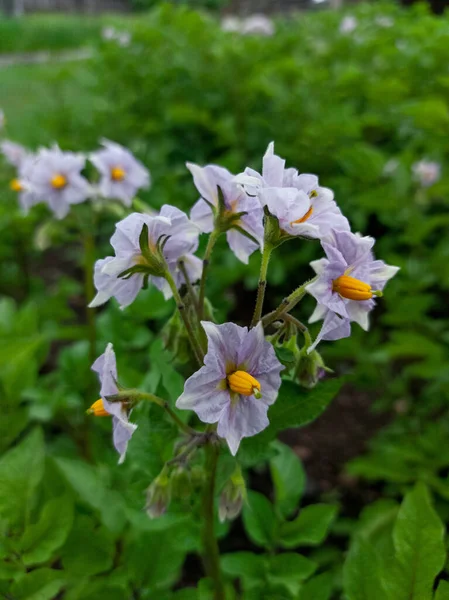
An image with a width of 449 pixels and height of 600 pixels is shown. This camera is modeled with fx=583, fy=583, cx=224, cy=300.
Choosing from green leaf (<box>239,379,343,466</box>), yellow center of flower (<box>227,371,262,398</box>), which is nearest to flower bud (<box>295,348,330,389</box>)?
green leaf (<box>239,379,343,466</box>)

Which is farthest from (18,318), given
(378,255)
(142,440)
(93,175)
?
(378,255)

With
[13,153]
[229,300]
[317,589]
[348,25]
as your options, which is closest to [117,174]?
[229,300]

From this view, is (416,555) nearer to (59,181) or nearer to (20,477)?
(20,477)

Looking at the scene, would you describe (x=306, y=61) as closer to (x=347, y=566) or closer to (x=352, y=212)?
(x=352, y=212)

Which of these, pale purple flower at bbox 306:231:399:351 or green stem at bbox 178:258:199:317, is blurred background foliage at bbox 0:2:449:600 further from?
pale purple flower at bbox 306:231:399:351

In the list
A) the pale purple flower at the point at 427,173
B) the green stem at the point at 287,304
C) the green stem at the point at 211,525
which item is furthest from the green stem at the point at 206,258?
the pale purple flower at the point at 427,173

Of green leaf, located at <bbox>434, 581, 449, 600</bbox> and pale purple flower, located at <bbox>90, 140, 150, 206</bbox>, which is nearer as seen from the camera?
green leaf, located at <bbox>434, 581, 449, 600</bbox>
